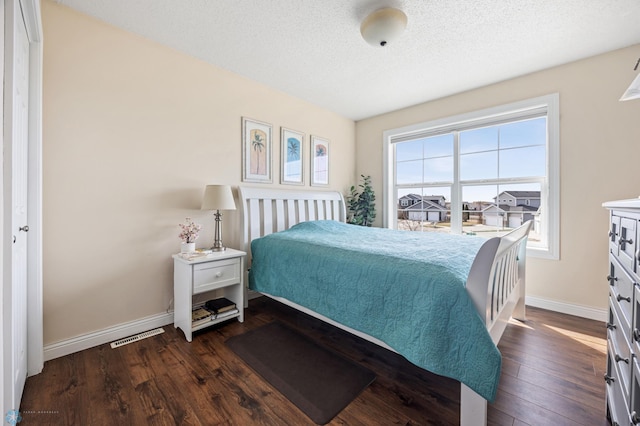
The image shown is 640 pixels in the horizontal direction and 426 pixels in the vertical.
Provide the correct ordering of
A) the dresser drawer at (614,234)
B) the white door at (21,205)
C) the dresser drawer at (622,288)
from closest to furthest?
the dresser drawer at (622,288), the dresser drawer at (614,234), the white door at (21,205)

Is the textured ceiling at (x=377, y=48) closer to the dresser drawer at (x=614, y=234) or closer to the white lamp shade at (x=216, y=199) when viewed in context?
the white lamp shade at (x=216, y=199)

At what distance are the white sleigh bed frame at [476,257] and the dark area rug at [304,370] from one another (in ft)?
0.88

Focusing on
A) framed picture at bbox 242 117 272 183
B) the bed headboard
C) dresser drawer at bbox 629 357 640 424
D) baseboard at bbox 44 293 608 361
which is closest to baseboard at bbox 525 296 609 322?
baseboard at bbox 44 293 608 361

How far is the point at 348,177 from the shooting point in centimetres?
436

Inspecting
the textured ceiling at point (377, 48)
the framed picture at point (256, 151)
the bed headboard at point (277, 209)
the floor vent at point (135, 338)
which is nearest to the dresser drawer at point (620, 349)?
the textured ceiling at point (377, 48)

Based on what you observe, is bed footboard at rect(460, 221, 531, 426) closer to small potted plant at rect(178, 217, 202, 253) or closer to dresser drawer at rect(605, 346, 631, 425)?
dresser drawer at rect(605, 346, 631, 425)

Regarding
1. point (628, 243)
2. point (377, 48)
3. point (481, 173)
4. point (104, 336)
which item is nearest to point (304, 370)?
point (104, 336)

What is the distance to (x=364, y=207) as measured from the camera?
411 centimetres

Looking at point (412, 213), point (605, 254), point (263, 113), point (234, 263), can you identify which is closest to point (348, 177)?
point (412, 213)

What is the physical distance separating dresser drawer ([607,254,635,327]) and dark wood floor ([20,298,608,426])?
71 centimetres

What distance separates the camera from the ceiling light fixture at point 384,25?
184 cm

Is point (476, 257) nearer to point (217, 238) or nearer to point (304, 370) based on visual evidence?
point (304, 370)

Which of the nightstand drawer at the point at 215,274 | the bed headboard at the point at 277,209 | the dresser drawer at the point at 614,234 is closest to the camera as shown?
the dresser drawer at the point at 614,234

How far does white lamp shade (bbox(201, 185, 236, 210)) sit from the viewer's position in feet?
7.73
